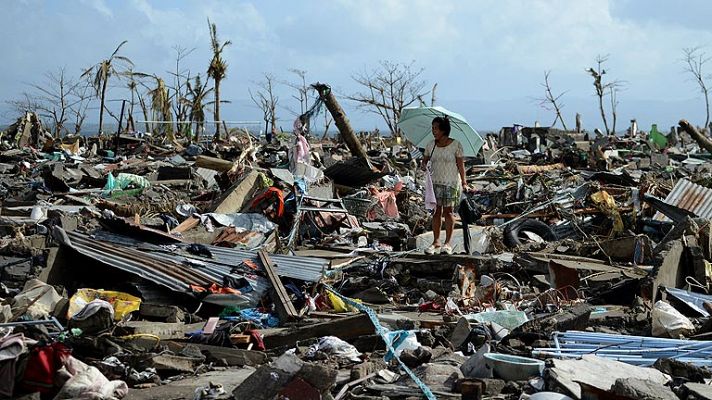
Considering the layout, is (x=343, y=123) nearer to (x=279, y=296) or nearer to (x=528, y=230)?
(x=528, y=230)

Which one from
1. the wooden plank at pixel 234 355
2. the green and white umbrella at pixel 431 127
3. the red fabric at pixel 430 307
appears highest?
the green and white umbrella at pixel 431 127

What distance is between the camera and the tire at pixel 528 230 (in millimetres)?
11432

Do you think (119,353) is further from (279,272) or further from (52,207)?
(52,207)

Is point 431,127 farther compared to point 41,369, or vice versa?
point 431,127

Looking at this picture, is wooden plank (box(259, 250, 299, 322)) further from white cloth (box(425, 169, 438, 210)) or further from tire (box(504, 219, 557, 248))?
tire (box(504, 219, 557, 248))

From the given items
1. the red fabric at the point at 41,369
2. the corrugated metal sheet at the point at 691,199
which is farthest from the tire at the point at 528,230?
the red fabric at the point at 41,369

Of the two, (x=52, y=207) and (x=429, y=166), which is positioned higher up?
(x=429, y=166)

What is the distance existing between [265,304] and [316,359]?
186 cm

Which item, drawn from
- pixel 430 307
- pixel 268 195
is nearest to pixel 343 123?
pixel 268 195

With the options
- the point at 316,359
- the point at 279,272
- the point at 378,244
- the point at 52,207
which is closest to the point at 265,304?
the point at 279,272

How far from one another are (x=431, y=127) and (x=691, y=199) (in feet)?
13.3

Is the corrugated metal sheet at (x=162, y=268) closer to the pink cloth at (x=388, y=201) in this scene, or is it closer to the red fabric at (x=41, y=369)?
the red fabric at (x=41, y=369)

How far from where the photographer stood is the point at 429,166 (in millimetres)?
9766

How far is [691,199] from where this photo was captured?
12086 mm
